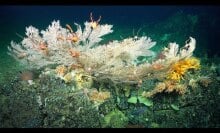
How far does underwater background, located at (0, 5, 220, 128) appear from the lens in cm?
537

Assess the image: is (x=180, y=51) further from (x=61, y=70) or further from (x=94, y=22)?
(x=61, y=70)

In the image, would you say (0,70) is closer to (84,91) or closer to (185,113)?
(84,91)

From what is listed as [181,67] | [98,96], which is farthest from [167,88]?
[98,96]

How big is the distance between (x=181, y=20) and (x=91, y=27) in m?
1.64

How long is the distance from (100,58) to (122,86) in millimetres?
603

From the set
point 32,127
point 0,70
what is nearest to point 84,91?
point 32,127

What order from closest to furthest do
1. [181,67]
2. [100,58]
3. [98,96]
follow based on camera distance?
[98,96], [100,58], [181,67]

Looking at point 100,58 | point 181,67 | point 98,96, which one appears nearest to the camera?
point 98,96

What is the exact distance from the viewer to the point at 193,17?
6.00m

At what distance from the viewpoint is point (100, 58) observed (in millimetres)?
5664

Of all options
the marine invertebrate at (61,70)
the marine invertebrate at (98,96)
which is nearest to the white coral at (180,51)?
the marine invertebrate at (98,96)

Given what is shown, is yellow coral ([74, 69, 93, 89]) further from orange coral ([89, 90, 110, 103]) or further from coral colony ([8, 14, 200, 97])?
orange coral ([89, 90, 110, 103])

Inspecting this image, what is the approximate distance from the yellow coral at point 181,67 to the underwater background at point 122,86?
5.8 inches

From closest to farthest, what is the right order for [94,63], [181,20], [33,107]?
[33,107] < [94,63] < [181,20]
